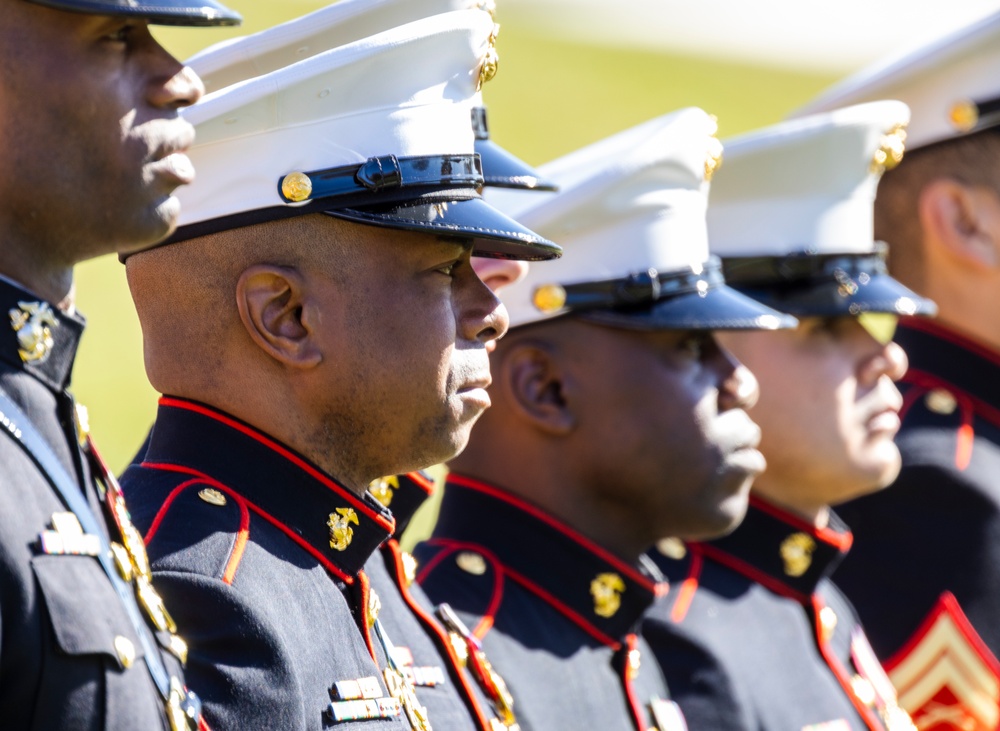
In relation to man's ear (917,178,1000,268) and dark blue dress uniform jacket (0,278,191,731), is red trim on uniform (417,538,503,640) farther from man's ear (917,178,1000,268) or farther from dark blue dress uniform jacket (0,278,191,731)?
man's ear (917,178,1000,268)

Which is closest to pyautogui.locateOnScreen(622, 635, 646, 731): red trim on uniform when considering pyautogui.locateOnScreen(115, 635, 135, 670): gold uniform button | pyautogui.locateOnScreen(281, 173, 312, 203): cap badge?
pyautogui.locateOnScreen(281, 173, 312, 203): cap badge

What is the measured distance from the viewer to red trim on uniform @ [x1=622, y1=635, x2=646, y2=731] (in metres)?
3.73

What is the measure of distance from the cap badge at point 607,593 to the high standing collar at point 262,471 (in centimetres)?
109

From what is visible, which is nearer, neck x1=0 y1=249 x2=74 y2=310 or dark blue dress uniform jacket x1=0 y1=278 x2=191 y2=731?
dark blue dress uniform jacket x1=0 y1=278 x2=191 y2=731

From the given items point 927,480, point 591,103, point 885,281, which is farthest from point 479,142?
point 591,103

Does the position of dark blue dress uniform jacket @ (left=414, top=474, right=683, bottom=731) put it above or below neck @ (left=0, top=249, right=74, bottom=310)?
below

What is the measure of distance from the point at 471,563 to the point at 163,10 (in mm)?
1810

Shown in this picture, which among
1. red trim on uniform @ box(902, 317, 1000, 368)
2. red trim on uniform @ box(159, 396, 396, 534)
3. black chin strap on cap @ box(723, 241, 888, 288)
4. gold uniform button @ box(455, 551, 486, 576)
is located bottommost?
gold uniform button @ box(455, 551, 486, 576)

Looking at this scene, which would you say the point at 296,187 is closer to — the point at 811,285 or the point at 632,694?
the point at 632,694

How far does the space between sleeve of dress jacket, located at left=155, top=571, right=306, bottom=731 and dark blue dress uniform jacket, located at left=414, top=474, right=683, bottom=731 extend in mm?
1194

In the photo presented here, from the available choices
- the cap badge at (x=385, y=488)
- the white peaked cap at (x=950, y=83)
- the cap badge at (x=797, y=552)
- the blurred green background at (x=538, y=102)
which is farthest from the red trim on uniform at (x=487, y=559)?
the blurred green background at (x=538, y=102)

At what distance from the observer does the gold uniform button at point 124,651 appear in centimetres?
216

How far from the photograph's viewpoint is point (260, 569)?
8.73 feet

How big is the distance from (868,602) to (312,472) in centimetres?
271
